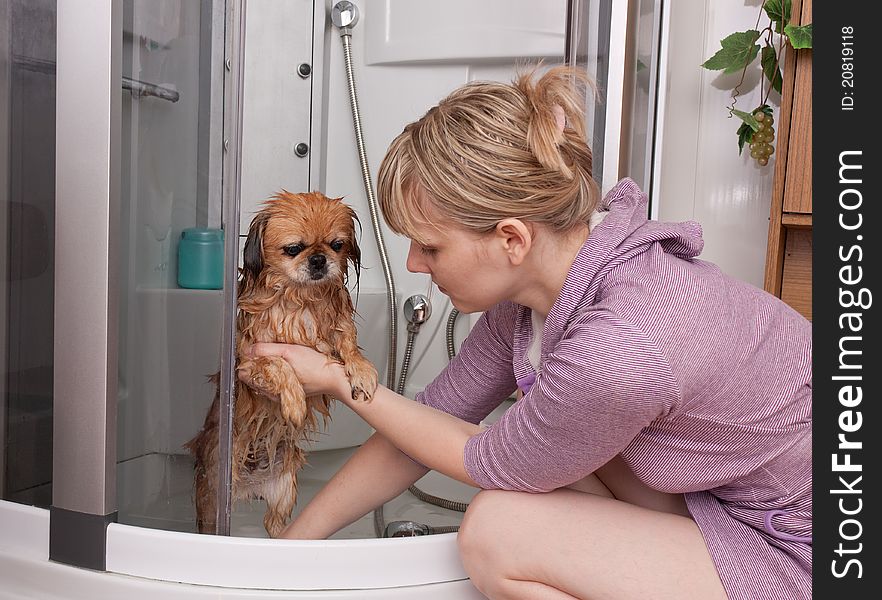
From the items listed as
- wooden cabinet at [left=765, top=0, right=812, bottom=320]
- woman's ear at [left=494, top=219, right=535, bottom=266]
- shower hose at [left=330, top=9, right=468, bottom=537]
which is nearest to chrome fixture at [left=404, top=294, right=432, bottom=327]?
shower hose at [left=330, top=9, right=468, bottom=537]

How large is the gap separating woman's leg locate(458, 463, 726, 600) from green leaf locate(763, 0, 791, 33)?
53.7 inches

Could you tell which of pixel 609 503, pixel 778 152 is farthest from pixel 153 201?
pixel 778 152

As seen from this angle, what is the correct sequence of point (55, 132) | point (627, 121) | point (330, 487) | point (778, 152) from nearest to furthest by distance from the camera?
point (55, 132), point (330, 487), point (627, 121), point (778, 152)

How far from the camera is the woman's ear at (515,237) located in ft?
4.05

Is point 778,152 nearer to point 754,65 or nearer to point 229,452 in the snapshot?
point 754,65

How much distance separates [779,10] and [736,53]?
136 mm

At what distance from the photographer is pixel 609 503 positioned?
1.28 metres

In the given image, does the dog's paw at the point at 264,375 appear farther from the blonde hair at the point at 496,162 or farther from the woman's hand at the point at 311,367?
the blonde hair at the point at 496,162

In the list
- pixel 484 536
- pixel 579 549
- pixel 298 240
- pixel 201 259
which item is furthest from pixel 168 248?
pixel 579 549

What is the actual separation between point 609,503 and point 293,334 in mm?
624

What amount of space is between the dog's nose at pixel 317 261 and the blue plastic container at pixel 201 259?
0.56 ft

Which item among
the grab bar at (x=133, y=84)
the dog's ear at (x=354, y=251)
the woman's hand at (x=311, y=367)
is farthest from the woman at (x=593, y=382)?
the grab bar at (x=133, y=84)

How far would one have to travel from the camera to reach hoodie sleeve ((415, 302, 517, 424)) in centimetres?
154

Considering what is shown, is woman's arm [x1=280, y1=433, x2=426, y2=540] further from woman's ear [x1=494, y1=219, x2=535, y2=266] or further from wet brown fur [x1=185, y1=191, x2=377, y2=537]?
woman's ear [x1=494, y1=219, x2=535, y2=266]
